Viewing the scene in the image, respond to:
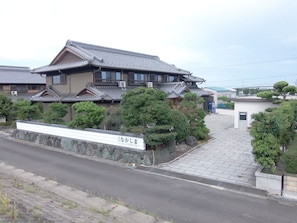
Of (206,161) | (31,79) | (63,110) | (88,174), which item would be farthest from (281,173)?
A: (31,79)

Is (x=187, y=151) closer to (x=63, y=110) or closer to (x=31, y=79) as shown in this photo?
(x=63, y=110)

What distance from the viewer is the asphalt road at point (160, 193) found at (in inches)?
292

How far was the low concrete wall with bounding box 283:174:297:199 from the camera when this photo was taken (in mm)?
8523

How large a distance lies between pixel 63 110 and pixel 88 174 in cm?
870

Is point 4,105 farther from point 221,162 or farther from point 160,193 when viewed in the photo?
point 221,162

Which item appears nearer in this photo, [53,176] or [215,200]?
[215,200]

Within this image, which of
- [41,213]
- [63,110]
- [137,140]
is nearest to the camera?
[41,213]

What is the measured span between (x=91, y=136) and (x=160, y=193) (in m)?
7.88

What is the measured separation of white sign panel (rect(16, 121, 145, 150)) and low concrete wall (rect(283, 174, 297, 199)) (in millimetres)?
7146

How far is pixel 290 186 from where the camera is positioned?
8.64 metres

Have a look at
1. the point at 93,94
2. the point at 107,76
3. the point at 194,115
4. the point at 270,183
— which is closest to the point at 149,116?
the point at 194,115

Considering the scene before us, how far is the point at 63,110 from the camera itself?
18531 millimetres

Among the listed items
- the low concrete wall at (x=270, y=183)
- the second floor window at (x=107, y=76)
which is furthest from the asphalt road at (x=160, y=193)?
the second floor window at (x=107, y=76)

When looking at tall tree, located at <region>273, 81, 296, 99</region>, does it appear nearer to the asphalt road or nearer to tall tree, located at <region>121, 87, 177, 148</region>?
tall tree, located at <region>121, 87, 177, 148</region>
